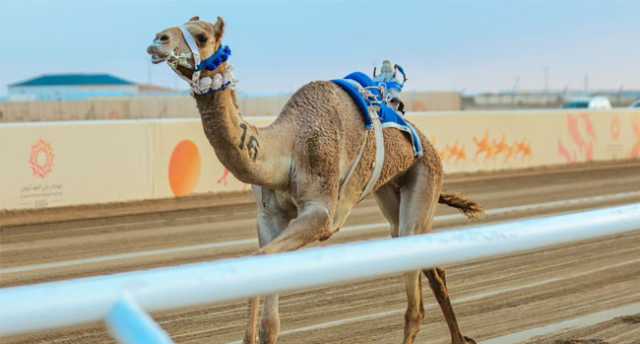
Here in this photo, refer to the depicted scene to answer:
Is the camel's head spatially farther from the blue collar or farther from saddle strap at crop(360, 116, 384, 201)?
saddle strap at crop(360, 116, 384, 201)

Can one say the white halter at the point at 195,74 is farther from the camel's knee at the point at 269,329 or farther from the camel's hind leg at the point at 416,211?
the camel's hind leg at the point at 416,211

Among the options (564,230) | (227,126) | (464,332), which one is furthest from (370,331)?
(564,230)

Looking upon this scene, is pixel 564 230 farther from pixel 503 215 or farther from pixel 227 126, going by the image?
pixel 503 215

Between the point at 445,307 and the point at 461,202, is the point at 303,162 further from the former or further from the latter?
the point at 461,202

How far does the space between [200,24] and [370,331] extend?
Answer: 3327mm

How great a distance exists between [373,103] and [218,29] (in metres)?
1.66

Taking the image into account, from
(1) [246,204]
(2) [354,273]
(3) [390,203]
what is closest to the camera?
(2) [354,273]

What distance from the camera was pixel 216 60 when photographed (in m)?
5.65

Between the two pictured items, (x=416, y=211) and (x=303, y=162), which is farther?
(x=416, y=211)

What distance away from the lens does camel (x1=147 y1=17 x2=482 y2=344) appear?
221 inches

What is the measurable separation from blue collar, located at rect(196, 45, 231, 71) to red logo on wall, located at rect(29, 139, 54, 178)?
35.3 ft

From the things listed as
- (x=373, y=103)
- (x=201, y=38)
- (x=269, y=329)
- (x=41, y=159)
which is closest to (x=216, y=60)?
(x=201, y=38)

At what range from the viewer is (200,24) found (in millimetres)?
5684

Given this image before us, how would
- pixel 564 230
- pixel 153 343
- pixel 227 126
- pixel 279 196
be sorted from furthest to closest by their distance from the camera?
1. pixel 279 196
2. pixel 227 126
3. pixel 564 230
4. pixel 153 343
